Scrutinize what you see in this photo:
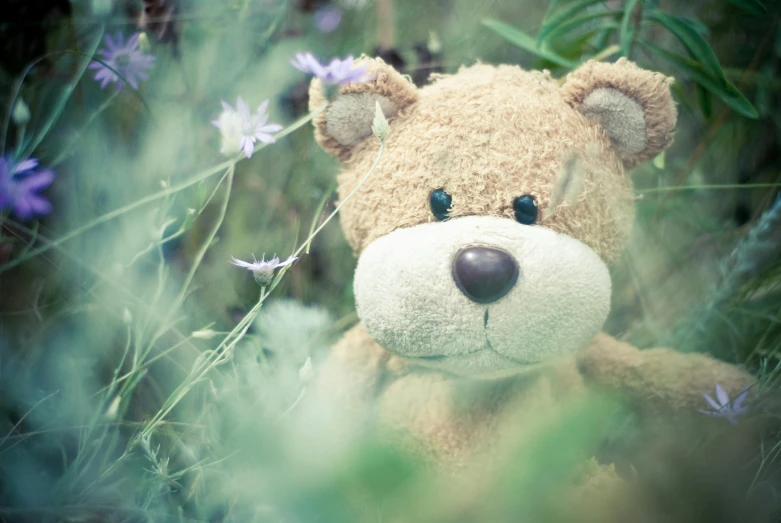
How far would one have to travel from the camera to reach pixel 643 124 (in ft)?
2.08

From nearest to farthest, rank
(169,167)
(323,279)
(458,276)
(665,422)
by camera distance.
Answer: (458,276), (665,422), (169,167), (323,279)

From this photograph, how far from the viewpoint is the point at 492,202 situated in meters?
0.60

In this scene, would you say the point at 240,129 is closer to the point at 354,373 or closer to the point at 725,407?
the point at 354,373

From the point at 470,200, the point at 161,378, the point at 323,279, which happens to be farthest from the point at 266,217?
the point at 470,200

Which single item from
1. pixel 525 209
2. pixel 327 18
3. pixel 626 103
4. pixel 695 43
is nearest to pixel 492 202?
pixel 525 209

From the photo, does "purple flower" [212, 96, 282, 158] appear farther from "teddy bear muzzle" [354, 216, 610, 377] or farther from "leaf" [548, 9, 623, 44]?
"leaf" [548, 9, 623, 44]

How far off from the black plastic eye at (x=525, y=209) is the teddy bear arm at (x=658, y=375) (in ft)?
0.65

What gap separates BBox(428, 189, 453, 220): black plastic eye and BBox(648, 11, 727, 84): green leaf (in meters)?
0.39

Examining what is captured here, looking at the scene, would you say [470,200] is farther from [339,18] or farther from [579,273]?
[339,18]

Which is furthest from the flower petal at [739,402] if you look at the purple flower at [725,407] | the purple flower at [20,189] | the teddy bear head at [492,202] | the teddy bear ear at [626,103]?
the purple flower at [20,189]

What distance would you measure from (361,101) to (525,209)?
202mm

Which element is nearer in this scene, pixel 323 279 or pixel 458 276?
pixel 458 276

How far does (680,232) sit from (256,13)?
745mm

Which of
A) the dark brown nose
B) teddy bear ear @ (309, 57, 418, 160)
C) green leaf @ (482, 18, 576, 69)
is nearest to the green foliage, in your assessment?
green leaf @ (482, 18, 576, 69)
